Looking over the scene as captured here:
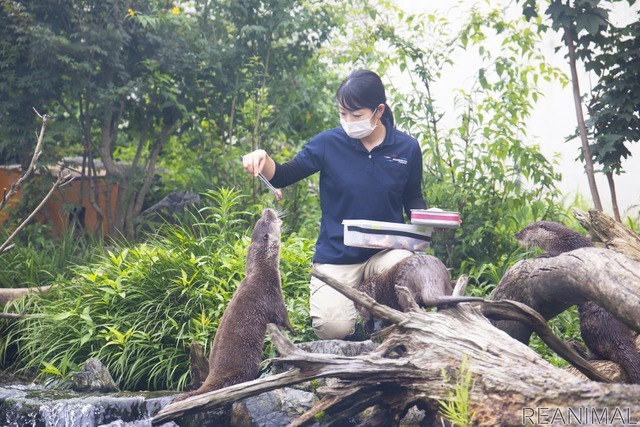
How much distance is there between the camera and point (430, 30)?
22.6 feet

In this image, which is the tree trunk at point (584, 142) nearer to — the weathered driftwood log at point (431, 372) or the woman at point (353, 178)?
the woman at point (353, 178)

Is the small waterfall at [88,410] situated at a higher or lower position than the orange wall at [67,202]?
lower

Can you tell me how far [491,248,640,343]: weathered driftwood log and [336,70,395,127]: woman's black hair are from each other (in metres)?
1.19

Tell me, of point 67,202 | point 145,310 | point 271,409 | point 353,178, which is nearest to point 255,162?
point 353,178

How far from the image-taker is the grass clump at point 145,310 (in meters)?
5.34

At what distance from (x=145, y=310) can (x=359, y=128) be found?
2177mm

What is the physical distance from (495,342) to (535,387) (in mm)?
402

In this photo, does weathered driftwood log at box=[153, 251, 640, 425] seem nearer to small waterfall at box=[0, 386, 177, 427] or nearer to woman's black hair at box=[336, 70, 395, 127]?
small waterfall at box=[0, 386, 177, 427]

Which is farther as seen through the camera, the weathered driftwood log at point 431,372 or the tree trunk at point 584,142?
the tree trunk at point 584,142

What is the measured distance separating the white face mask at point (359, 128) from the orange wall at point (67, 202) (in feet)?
14.0

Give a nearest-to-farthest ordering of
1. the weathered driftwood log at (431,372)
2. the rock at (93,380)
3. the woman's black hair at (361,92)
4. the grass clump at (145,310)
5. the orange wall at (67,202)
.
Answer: the weathered driftwood log at (431,372), the woman's black hair at (361,92), the rock at (93,380), the grass clump at (145,310), the orange wall at (67,202)

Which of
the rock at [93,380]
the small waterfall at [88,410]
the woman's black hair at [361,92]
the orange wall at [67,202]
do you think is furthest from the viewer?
the orange wall at [67,202]

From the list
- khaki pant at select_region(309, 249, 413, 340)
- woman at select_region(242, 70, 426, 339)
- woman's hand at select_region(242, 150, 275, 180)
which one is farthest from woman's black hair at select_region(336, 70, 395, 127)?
khaki pant at select_region(309, 249, 413, 340)

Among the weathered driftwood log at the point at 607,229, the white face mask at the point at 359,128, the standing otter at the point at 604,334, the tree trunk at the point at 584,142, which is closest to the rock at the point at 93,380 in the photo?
the white face mask at the point at 359,128
